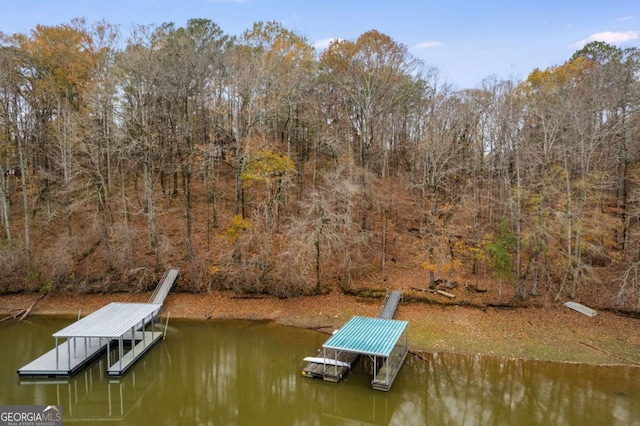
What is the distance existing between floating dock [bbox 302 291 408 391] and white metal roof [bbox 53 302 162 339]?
622 centimetres

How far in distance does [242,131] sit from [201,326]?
9.95m

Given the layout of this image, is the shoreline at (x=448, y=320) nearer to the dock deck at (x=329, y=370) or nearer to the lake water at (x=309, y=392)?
the lake water at (x=309, y=392)

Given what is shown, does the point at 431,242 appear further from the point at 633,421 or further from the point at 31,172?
the point at 31,172

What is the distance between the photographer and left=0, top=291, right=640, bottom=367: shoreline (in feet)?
43.5

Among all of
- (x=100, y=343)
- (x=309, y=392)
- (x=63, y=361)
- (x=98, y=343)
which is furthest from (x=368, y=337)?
(x=63, y=361)

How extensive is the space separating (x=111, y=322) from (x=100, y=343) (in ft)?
4.56

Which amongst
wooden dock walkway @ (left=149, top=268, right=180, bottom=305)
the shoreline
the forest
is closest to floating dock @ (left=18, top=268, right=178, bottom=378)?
wooden dock walkway @ (left=149, top=268, right=180, bottom=305)

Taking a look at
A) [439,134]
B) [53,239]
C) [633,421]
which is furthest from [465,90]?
[53,239]

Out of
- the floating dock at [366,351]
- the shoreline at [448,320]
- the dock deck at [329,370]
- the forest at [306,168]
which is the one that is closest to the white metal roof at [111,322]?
the shoreline at [448,320]

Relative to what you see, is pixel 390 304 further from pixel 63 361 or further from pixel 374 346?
pixel 63 361

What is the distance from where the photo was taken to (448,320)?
15641 mm

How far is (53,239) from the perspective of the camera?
20.5 m

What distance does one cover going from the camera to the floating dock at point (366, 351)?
10953 millimetres

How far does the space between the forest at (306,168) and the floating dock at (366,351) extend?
471 cm
